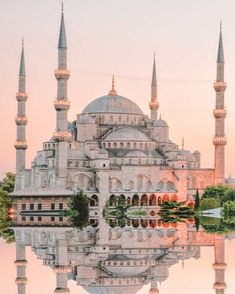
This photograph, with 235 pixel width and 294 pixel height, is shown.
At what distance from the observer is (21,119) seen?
6588cm

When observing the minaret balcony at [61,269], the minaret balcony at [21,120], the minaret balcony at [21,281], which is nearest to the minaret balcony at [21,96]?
the minaret balcony at [21,120]

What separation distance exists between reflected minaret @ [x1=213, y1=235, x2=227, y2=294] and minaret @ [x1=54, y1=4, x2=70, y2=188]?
1209 inches

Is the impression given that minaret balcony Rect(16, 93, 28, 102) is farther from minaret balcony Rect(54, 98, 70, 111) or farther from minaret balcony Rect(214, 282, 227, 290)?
Answer: minaret balcony Rect(214, 282, 227, 290)

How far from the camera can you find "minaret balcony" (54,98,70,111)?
60.7 meters

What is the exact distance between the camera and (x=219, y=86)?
68.2 metres

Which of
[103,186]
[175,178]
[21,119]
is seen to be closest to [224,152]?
[175,178]


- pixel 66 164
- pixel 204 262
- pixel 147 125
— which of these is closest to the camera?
pixel 204 262

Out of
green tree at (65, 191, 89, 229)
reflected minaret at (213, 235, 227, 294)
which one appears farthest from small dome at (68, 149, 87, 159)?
reflected minaret at (213, 235, 227, 294)

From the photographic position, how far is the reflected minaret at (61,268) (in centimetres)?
1772

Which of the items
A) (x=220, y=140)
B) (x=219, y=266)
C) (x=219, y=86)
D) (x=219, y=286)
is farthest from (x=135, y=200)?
(x=219, y=286)

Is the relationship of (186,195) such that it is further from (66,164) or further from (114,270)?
(114,270)

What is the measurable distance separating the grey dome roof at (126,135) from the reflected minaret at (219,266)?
37210 millimetres

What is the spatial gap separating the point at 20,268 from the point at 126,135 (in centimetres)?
4744

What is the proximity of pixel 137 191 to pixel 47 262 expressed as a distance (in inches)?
1657
